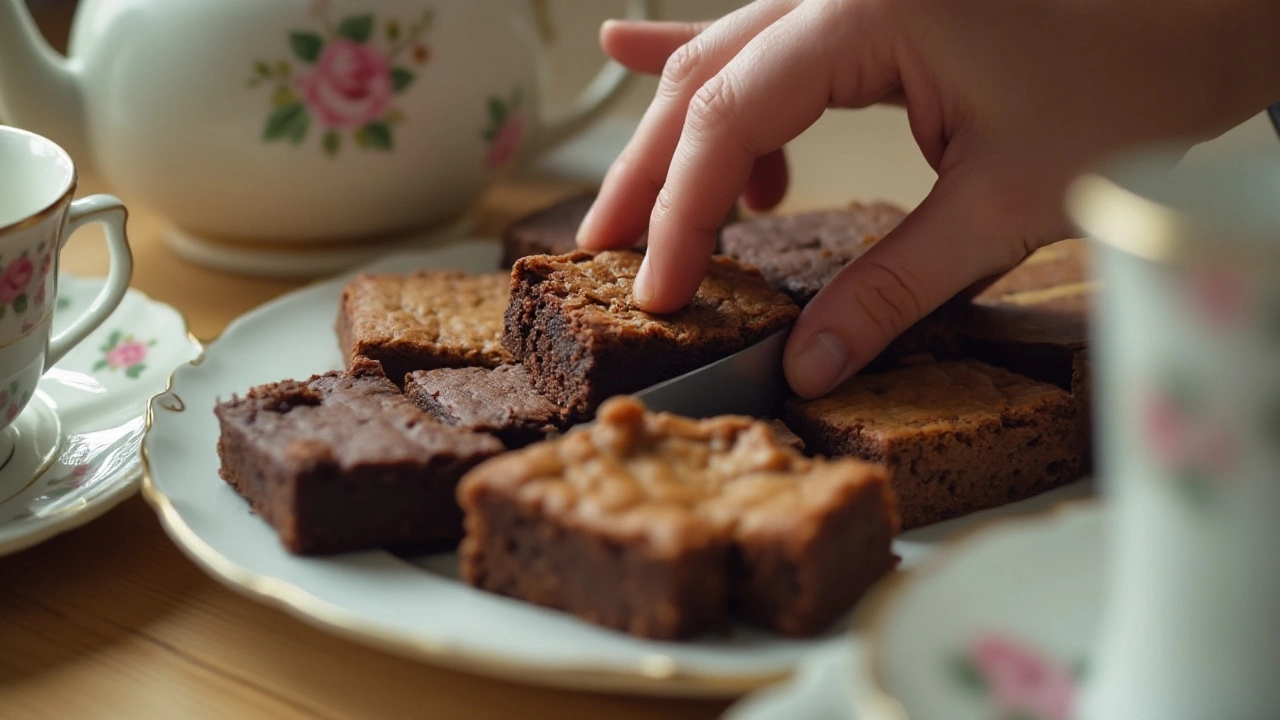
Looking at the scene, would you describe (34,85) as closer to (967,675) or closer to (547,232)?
(547,232)

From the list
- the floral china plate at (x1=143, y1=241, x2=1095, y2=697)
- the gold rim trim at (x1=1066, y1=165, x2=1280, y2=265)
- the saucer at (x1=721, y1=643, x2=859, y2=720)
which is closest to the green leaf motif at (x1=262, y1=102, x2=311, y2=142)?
the floral china plate at (x1=143, y1=241, x2=1095, y2=697)

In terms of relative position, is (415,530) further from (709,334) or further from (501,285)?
(501,285)

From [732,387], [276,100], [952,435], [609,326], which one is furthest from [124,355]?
[952,435]

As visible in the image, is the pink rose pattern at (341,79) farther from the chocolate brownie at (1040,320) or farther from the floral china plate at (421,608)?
the chocolate brownie at (1040,320)

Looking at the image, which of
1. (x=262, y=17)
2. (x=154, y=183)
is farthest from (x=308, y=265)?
(x=262, y=17)

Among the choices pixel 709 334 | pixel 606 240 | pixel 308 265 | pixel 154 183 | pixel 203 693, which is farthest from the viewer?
pixel 308 265

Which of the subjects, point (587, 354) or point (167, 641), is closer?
point (167, 641)

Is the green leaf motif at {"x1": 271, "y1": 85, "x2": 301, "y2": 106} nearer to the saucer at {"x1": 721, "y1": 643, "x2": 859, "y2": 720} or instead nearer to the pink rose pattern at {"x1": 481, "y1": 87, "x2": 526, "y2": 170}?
the pink rose pattern at {"x1": 481, "y1": 87, "x2": 526, "y2": 170}
